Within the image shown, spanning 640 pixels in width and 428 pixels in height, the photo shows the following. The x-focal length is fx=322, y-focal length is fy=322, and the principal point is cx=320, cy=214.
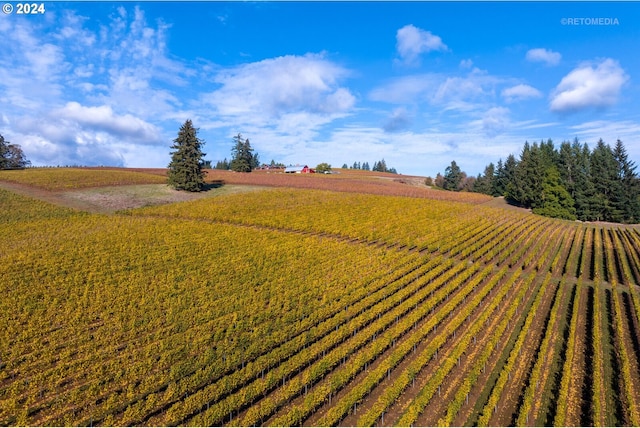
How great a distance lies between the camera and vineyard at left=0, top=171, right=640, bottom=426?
12.2 metres

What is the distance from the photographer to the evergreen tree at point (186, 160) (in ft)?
183

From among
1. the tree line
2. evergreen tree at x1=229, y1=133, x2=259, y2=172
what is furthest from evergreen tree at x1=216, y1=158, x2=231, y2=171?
the tree line

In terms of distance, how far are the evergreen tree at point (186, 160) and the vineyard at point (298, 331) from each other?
75.1 feet

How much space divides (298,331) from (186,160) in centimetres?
4715

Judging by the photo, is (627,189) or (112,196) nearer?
(112,196)

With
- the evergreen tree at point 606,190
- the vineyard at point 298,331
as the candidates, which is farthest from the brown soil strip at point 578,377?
the evergreen tree at point 606,190

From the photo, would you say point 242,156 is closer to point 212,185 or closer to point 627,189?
point 212,185

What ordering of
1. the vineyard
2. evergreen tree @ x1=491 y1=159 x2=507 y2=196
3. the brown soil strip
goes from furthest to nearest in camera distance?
evergreen tree @ x1=491 y1=159 x2=507 y2=196 < the brown soil strip < the vineyard

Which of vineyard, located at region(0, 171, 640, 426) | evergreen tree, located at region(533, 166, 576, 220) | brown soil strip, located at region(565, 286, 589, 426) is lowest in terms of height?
brown soil strip, located at region(565, 286, 589, 426)

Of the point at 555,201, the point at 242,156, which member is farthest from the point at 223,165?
the point at 555,201

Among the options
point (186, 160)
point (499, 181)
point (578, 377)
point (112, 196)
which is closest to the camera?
point (578, 377)

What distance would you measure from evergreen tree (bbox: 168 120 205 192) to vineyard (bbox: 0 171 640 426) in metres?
22.9

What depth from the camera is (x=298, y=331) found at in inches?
675

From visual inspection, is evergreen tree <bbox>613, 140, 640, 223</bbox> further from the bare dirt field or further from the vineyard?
the bare dirt field
